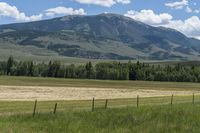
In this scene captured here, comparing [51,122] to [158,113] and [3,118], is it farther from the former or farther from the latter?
[158,113]

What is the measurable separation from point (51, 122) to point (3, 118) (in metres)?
3.51

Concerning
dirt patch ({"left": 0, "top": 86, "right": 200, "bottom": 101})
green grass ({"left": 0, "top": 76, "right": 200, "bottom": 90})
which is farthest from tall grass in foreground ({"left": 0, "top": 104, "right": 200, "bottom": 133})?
green grass ({"left": 0, "top": 76, "right": 200, "bottom": 90})

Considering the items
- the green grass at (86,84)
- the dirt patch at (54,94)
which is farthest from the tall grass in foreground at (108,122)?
the green grass at (86,84)

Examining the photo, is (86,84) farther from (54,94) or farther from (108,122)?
(108,122)

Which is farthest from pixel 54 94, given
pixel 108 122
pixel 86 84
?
pixel 86 84

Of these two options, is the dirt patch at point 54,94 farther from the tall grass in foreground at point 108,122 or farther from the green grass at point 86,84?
the green grass at point 86,84

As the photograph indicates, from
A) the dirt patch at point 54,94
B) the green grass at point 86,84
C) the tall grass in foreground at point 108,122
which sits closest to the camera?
the tall grass in foreground at point 108,122

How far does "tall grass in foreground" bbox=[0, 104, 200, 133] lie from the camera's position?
31.0 meters

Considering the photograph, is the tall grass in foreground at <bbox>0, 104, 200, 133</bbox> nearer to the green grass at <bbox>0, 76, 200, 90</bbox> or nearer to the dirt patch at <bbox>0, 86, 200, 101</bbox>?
the dirt patch at <bbox>0, 86, 200, 101</bbox>

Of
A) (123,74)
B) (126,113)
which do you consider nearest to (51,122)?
(126,113)

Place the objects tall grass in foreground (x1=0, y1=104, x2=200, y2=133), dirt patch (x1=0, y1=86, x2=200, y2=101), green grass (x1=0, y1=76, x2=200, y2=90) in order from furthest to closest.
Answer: green grass (x1=0, y1=76, x2=200, y2=90), dirt patch (x1=0, y1=86, x2=200, y2=101), tall grass in foreground (x1=0, y1=104, x2=200, y2=133)

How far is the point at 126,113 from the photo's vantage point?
38.0 meters

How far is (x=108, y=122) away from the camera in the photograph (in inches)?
1348

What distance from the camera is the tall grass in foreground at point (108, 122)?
102ft
